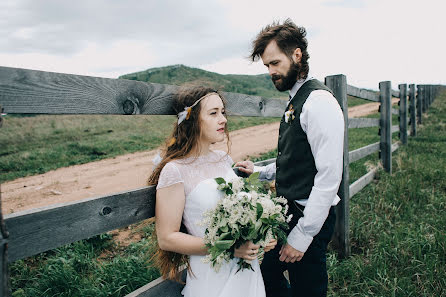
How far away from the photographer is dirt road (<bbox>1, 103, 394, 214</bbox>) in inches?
233

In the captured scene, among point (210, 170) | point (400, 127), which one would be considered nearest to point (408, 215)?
point (210, 170)

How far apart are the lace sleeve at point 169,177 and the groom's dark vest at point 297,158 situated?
2.69 feet

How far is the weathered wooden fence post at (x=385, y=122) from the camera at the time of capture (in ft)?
19.9

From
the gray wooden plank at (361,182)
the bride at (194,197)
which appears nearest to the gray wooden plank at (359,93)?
the gray wooden plank at (361,182)

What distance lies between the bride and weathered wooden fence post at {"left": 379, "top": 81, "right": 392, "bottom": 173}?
4.85 metres

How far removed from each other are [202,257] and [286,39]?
5.42 feet

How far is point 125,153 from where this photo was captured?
A: 9922 mm

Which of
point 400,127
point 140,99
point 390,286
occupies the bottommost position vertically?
point 390,286

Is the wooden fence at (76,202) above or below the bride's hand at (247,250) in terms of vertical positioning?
above

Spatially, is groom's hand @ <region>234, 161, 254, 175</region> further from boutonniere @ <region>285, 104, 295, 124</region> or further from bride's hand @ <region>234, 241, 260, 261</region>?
bride's hand @ <region>234, 241, 260, 261</region>

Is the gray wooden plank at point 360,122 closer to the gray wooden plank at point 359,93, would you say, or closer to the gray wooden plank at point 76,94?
the gray wooden plank at point 359,93

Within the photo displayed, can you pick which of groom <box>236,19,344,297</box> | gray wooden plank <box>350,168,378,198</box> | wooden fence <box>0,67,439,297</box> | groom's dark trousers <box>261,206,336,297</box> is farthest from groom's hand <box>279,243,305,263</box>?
gray wooden plank <box>350,168,378,198</box>

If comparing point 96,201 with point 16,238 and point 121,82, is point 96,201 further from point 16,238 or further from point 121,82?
point 121,82

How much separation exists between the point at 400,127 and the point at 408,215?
5.58 m
